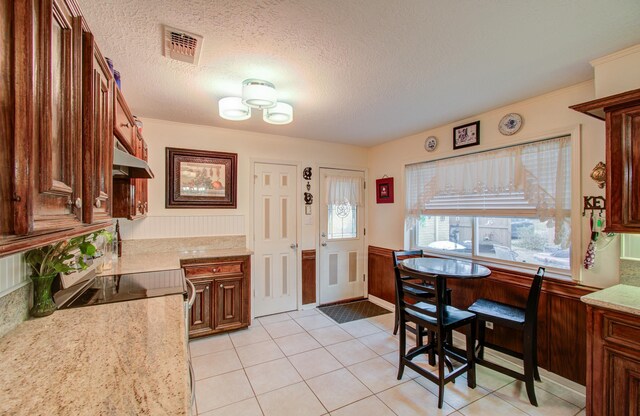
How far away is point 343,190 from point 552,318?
2.73 metres

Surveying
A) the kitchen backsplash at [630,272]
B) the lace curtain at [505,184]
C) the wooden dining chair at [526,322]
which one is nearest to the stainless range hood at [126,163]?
the wooden dining chair at [526,322]

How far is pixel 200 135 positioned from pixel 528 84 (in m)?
3.28

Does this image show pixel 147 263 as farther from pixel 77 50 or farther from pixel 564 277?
pixel 564 277

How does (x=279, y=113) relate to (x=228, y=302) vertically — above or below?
above

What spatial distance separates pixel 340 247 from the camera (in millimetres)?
4270

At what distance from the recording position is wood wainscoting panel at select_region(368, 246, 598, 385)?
2.16 metres

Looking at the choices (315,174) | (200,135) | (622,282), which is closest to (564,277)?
(622,282)

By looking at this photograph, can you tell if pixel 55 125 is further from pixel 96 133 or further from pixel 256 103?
pixel 256 103

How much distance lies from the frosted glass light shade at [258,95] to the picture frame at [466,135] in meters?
2.08

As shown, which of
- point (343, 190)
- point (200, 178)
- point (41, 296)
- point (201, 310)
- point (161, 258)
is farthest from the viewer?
point (343, 190)

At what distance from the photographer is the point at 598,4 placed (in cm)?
137

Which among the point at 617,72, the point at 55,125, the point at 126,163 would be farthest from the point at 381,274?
the point at 55,125

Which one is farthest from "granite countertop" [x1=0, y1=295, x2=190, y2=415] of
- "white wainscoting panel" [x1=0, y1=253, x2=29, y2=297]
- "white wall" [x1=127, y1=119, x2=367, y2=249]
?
"white wall" [x1=127, y1=119, x2=367, y2=249]

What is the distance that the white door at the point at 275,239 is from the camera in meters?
3.72
